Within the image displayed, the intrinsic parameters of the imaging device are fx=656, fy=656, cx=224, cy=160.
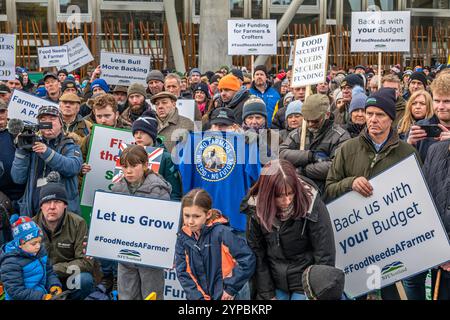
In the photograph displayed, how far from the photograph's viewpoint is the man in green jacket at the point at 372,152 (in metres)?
4.18

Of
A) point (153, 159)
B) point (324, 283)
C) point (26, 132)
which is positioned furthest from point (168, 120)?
point (324, 283)

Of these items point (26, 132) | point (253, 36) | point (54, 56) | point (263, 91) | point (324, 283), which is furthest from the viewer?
point (54, 56)

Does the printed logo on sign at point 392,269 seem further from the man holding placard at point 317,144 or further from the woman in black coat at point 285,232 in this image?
the man holding placard at point 317,144

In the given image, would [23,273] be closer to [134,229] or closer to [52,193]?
[52,193]

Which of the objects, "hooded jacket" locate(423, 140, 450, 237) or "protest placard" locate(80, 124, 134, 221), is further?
"protest placard" locate(80, 124, 134, 221)

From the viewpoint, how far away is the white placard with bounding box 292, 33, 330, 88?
259 inches

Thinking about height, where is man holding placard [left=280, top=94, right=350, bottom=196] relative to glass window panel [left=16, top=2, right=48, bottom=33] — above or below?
below

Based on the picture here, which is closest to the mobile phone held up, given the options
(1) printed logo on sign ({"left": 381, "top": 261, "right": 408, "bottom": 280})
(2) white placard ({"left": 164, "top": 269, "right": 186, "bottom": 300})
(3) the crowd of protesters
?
(3) the crowd of protesters

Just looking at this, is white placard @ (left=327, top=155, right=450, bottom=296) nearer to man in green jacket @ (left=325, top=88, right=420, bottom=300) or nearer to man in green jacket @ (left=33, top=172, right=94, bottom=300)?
man in green jacket @ (left=325, top=88, right=420, bottom=300)

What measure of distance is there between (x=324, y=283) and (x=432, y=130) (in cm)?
154

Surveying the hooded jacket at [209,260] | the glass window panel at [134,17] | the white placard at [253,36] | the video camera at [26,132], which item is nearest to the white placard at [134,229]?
the hooded jacket at [209,260]

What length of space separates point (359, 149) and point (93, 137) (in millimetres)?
2567

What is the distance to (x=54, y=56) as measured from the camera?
11.6 metres

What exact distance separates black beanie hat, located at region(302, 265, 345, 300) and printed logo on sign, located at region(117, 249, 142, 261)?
1.44m
